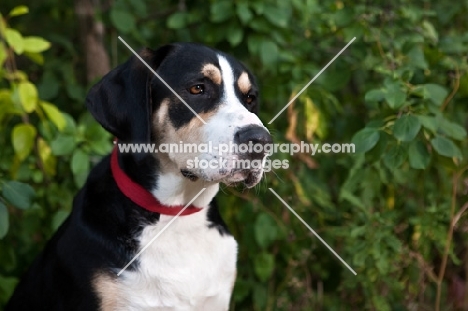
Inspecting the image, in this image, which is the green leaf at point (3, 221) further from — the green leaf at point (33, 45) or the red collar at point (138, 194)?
the green leaf at point (33, 45)

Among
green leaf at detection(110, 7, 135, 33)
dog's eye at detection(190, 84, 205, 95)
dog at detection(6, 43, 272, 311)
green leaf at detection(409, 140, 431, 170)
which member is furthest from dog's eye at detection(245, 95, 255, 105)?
green leaf at detection(110, 7, 135, 33)

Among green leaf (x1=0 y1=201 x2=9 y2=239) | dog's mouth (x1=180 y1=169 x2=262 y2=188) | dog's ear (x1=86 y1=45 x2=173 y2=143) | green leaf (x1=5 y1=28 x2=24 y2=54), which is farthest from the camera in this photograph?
green leaf (x1=5 y1=28 x2=24 y2=54)

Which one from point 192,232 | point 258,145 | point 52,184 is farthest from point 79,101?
point 258,145

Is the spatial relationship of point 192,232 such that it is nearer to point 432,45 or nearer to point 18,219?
point 18,219

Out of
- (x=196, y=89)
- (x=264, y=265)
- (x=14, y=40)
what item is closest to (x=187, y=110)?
(x=196, y=89)

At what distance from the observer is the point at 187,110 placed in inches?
125

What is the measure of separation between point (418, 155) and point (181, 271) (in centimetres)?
117

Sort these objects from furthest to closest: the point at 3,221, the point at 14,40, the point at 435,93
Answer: the point at 435,93, the point at 14,40, the point at 3,221

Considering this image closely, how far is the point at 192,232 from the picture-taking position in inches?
129

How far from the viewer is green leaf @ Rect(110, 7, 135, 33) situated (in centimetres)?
445

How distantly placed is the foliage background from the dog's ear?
1.73ft

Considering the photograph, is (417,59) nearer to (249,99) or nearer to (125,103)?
(249,99)

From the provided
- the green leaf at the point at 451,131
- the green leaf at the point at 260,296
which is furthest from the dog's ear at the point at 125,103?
the green leaf at the point at 260,296

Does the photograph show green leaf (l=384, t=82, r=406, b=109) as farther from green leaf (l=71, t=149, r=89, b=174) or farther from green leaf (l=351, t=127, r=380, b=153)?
green leaf (l=71, t=149, r=89, b=174)
